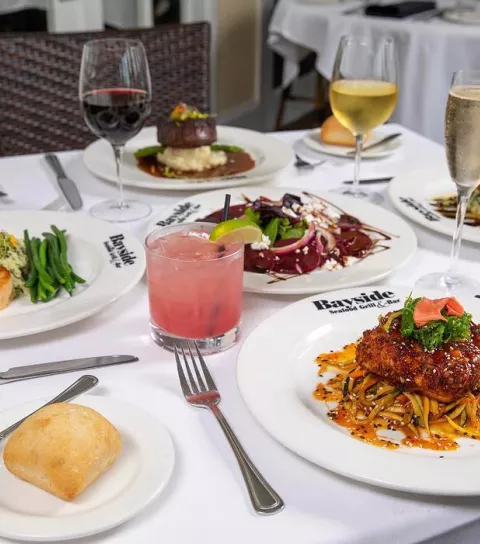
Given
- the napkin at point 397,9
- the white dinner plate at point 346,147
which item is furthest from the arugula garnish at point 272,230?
the napkin at point 397,9

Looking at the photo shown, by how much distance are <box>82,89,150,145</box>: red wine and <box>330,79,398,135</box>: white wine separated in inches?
17.1

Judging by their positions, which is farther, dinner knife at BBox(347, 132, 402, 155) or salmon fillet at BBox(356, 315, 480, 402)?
dinner knife at BBox(347, 132, 402, 155)

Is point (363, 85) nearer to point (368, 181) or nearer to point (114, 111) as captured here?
point (368, 181)

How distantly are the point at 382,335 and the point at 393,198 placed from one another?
2.15 feet

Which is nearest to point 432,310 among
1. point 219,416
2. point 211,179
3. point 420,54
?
point 219,416

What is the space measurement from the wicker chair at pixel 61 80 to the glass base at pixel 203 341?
5.22 feet

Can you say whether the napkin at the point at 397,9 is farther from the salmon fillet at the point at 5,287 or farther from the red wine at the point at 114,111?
the salmon fillet at the point at 5,287

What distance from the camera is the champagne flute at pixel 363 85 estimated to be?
1552 millimetres

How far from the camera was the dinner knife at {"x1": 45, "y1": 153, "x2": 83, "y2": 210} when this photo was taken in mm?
1506

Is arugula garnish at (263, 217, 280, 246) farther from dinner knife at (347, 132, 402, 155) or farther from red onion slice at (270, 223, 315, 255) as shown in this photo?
dinner knife at (347, 132, 402, 155)

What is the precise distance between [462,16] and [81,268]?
3184 mm

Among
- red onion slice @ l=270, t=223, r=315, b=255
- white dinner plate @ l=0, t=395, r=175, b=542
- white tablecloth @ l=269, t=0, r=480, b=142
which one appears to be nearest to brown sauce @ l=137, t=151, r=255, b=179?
red onion slice @ l=270, t=223, r=315, b=255

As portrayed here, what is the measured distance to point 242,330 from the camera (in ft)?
3.47

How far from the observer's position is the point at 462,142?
3.70ft
